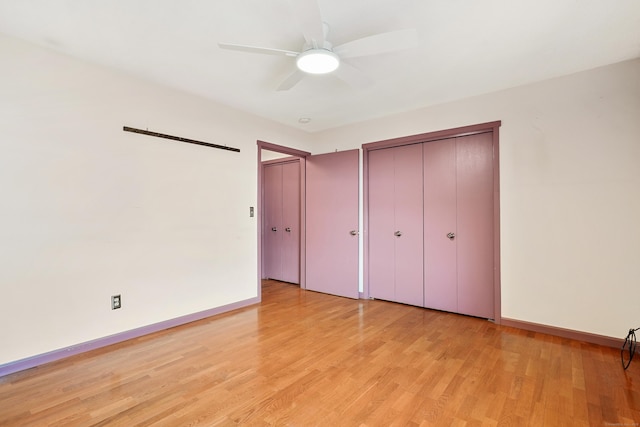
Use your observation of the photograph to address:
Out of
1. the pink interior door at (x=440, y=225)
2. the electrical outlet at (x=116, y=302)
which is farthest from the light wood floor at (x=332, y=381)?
the pink interior door at (x=440, y=225)

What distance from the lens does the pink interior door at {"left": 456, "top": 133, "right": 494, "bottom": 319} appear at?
327 centimetres

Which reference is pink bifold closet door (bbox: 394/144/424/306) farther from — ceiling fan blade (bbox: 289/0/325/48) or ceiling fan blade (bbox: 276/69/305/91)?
ceiling fan blade (bbox: 289/0/325/48)

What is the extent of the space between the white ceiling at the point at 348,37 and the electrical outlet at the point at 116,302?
6.71 ft

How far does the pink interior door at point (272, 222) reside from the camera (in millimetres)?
5223

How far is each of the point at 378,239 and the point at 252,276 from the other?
68.6 inches

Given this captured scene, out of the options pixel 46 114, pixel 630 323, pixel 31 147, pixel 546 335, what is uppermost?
pixel 46 114

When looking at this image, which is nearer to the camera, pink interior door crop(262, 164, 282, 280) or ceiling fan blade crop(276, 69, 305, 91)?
ceiling fan blade crop(276, 69, 305, 91)

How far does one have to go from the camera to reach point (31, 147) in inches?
89.5

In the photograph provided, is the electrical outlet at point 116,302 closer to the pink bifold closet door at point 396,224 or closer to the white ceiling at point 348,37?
the white ceiling at point 348,37

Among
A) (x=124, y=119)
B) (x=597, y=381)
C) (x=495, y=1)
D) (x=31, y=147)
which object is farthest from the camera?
(x=124, y=119)

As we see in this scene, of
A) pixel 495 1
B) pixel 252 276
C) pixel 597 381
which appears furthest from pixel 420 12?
pixel 252 276

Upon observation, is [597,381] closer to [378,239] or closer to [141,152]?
[378,239]

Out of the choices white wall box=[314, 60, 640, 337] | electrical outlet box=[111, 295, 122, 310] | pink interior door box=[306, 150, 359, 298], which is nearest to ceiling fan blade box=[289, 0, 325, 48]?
white wall box=[314, 60, 640, 337]

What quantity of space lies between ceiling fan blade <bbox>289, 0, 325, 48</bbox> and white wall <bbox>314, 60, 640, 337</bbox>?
226 cm
